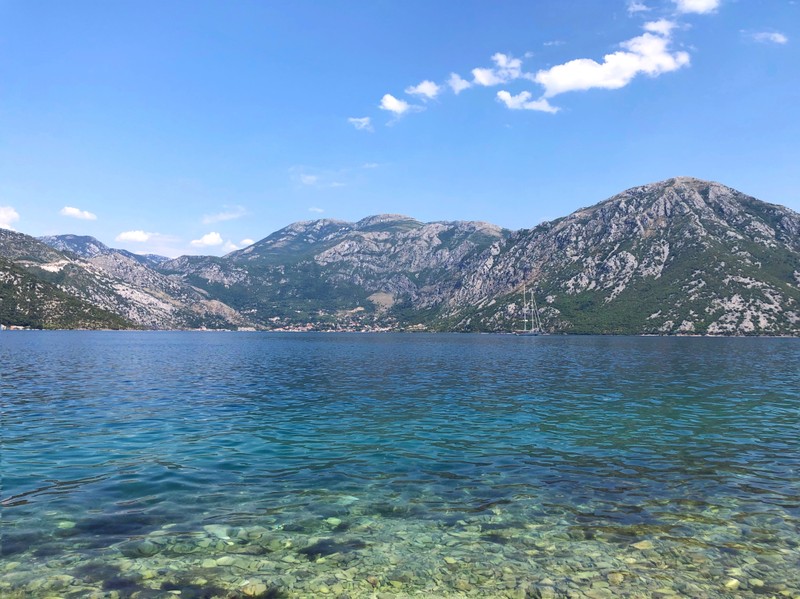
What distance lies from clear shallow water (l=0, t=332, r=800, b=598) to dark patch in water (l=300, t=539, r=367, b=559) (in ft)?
0.26

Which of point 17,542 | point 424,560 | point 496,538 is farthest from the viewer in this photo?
point 496,538

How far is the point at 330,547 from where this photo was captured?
672 inches

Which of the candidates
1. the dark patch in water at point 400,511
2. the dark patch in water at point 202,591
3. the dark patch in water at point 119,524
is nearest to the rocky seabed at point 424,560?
the dark patch in water at point 202,591

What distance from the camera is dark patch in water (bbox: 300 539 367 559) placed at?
16.6m

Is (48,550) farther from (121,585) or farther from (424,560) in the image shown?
(424,560)

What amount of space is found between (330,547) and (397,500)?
543 centimetres

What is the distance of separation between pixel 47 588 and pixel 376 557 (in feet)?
32.0

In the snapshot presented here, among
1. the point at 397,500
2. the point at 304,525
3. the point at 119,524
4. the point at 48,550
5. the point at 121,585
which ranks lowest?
the point at 397,500

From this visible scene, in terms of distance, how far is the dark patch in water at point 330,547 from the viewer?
54.3 feet

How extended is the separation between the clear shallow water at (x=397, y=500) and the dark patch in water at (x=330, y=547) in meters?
0.08

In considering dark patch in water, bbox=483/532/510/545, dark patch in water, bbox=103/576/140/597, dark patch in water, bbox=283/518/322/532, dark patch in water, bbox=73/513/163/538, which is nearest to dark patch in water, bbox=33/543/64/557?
dark patch in water, bbox=73/513/163/538

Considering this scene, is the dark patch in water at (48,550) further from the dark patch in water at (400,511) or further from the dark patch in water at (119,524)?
the dark patch in water at (400,511)

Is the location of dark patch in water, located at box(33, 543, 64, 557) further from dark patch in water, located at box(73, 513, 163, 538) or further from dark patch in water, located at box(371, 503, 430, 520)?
dark patch in water, located at box(371, 503, 430, 520)

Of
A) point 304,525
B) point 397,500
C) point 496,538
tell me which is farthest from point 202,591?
point 496,538
